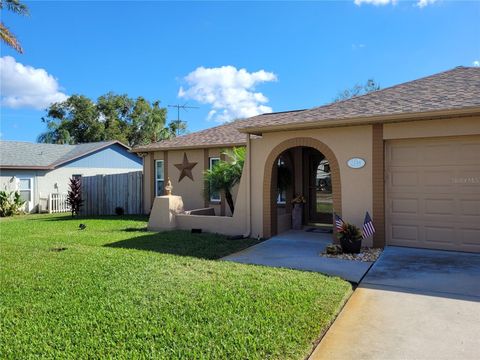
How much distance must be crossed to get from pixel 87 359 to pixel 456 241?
7.98 meters

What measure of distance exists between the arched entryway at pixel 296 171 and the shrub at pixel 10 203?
49.8 ft

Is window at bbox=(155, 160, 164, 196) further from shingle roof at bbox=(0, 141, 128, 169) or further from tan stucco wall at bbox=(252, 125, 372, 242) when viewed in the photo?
tan stucco wall at bbox=(252, 125, 372, 242)

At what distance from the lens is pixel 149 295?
5.34 meters

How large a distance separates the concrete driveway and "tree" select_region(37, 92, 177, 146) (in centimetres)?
3592

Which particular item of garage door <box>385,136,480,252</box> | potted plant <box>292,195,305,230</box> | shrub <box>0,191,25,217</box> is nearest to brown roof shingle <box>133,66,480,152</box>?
garage door <box>385,136,480,252</box>

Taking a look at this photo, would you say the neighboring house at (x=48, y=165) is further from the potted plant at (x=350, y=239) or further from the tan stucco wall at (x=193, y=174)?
the potted plant at (x=350, y=239)

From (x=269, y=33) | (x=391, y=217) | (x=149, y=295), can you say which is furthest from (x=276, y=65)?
(x=149, y=295)

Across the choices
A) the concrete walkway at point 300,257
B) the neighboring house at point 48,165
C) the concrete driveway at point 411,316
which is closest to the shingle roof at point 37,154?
the neighboring house at point 48,165

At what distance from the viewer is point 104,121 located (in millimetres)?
42156

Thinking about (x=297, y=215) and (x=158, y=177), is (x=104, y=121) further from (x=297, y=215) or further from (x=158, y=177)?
(x=297, y=215)

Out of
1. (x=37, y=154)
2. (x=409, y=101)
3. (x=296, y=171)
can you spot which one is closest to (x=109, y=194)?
(x=37, y=154)

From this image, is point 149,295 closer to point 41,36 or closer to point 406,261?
point 406,261

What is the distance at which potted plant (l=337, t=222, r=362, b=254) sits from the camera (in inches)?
318

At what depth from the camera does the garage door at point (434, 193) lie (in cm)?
806
